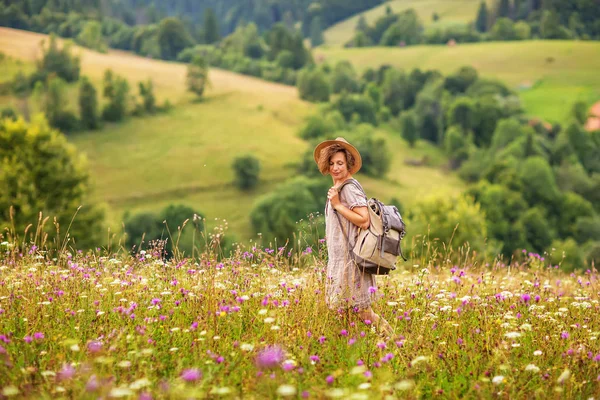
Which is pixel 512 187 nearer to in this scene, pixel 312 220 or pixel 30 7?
pixel 312 220

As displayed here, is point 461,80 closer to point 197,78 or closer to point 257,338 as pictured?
point 197,78

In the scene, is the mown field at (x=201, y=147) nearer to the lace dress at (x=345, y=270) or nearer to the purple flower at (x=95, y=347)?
the lace dress at (x=345, y=270)

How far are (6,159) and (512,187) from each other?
2428 inches

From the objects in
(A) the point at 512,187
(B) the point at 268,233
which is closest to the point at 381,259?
(B) the point at 268,233

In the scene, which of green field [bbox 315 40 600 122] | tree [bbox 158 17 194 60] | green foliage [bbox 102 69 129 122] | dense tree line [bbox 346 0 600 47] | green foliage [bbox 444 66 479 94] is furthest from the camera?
dense tree line [bbox 346 0 600 47]

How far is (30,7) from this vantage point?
524 feet

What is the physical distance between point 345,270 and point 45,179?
38.8m

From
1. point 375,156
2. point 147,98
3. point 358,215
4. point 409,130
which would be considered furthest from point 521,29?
point 358,215

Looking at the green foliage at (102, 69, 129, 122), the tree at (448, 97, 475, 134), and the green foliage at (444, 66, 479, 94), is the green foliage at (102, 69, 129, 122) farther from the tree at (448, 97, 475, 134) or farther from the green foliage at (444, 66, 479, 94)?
the green foliage at (444, 66, 479, 94)

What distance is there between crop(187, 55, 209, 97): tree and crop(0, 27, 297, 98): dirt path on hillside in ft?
6.70

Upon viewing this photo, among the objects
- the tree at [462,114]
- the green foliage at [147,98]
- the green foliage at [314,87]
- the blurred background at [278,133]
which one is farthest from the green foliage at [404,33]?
the green foliage at [147,98]

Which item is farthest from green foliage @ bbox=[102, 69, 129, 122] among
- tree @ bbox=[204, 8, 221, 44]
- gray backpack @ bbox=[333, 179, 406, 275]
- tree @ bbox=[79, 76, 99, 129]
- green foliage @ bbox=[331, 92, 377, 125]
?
gray backpack @ bbox=[333, 179, 406, 275]

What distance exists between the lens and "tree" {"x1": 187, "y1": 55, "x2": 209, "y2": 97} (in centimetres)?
11200

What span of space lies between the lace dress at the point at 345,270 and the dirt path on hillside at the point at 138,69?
10913cm
